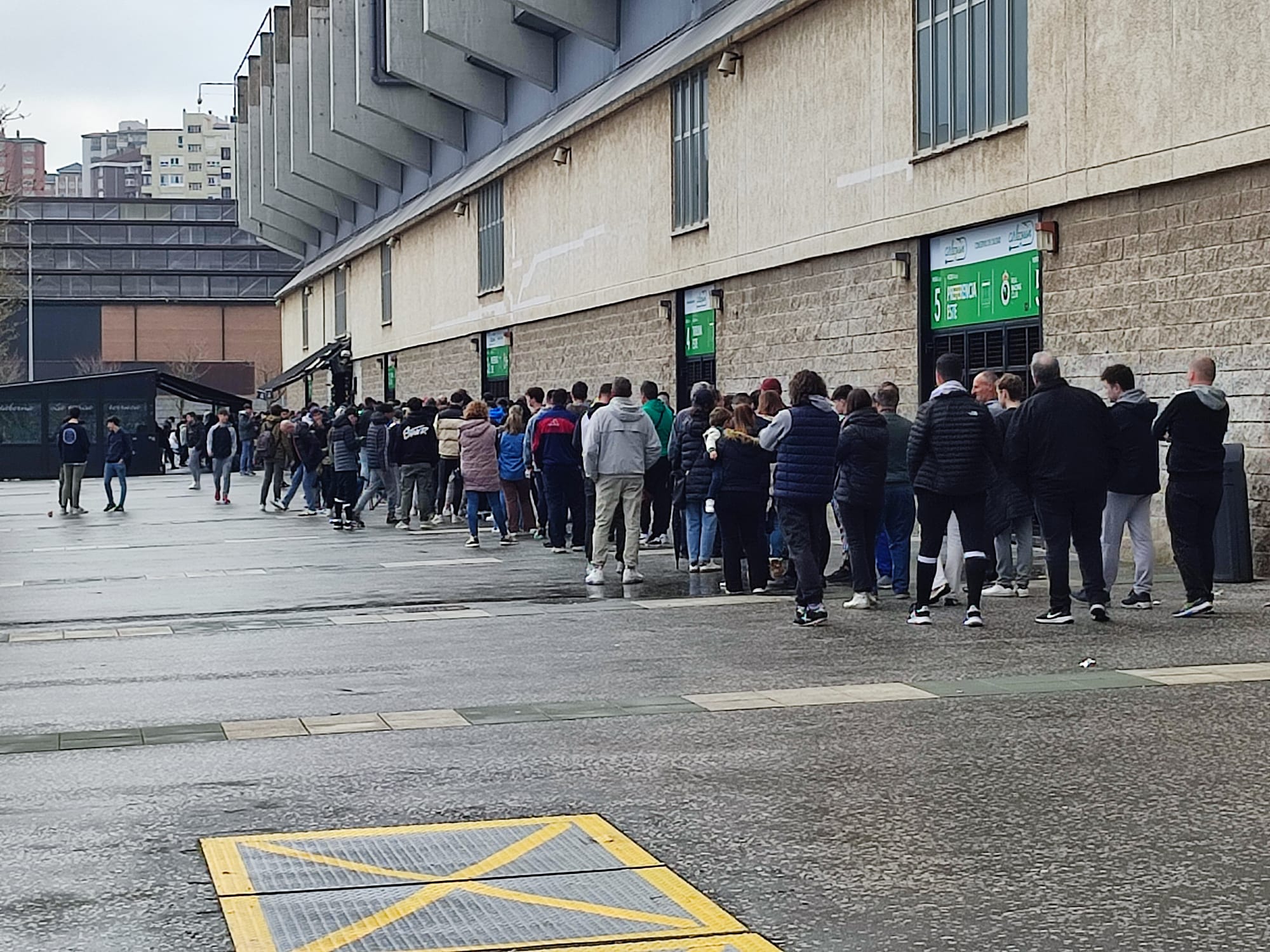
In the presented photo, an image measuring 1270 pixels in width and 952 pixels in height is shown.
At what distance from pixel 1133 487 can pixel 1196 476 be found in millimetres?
680

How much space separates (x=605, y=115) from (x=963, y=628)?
20271mm

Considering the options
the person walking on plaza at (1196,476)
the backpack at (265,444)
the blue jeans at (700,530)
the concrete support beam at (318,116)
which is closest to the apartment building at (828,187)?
the person walking on plaza at (1196,476)

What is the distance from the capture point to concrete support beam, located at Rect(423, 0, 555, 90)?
35406 mm

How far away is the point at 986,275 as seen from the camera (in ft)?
64.3

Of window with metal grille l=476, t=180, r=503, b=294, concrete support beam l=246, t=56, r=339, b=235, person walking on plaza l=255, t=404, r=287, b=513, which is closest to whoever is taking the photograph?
person walking on plaza l=255, t=404, r=287, b=513

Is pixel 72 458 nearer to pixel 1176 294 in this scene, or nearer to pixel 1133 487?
pixel 1176 294

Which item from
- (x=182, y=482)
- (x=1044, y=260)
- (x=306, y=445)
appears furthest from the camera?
(x=182, y=482)

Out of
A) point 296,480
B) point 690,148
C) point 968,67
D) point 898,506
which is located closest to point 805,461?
point 898,506

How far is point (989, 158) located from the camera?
19.3 metres

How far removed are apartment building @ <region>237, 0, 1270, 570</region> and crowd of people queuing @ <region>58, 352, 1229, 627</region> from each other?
197cm

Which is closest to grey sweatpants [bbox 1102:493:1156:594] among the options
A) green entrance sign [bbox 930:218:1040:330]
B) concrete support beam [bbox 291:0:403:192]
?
green entrance sign [bbox 930:218:1040:330]

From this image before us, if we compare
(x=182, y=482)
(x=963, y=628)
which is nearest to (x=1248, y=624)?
(x=963, y=628)

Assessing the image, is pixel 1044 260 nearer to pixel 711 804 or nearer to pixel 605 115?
pixel 711 804

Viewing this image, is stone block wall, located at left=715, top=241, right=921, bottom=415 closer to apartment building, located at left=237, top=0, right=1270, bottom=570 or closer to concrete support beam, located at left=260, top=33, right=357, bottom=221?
apartment building, located at left=237, top=0, right=1270, bottom=570
